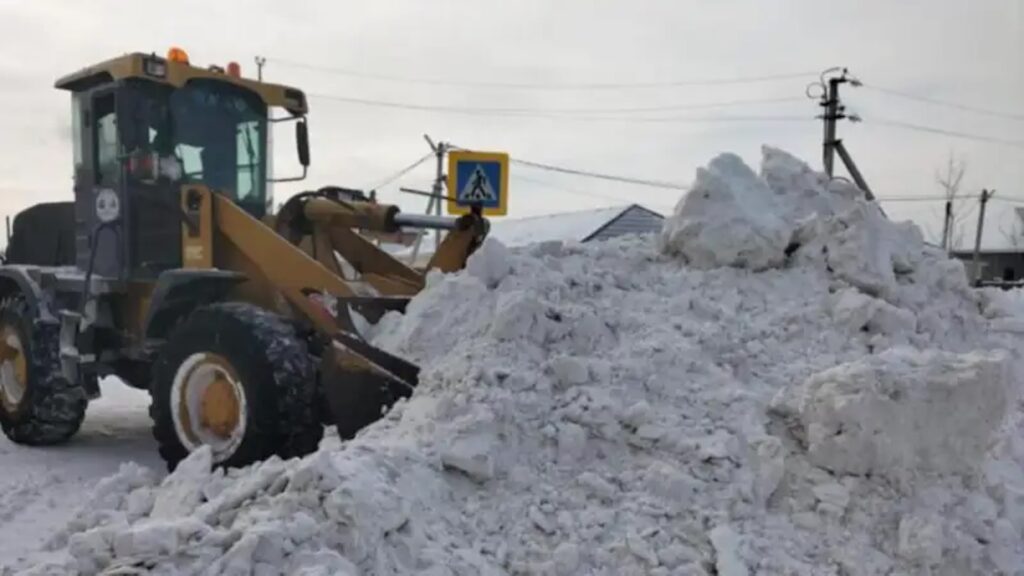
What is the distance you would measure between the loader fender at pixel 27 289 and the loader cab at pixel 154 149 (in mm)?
390

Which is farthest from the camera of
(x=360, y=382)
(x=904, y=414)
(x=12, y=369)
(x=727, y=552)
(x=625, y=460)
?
(x=12, y=369)

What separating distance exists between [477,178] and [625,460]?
4.44 meters

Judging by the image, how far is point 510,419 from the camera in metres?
4.04

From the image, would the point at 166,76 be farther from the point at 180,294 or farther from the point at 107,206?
the point at 180,294

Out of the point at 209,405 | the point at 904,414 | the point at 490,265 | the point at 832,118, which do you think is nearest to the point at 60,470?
the point at 209,405

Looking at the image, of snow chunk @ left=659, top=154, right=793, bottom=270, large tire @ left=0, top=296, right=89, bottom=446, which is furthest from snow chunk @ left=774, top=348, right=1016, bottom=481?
large tire @ left=0, top=296, right=89, bottom=446

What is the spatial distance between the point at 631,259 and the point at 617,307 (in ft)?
2.89

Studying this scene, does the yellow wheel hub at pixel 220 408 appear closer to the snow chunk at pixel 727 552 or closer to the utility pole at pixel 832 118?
the snow chunk at pixel 727 552

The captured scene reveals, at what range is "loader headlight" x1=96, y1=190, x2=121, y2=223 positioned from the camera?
6.55m

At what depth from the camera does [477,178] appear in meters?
7.96

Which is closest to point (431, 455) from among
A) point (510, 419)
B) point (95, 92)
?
point (510, 419)

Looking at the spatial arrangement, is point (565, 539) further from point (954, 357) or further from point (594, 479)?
point (954, 357)

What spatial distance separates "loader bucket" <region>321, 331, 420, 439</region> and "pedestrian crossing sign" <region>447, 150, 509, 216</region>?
9.85ft

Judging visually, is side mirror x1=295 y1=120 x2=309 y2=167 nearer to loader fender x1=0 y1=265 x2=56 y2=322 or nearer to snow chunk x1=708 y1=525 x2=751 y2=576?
loader fender x1=0 y1=265 x2=56 y2=322
